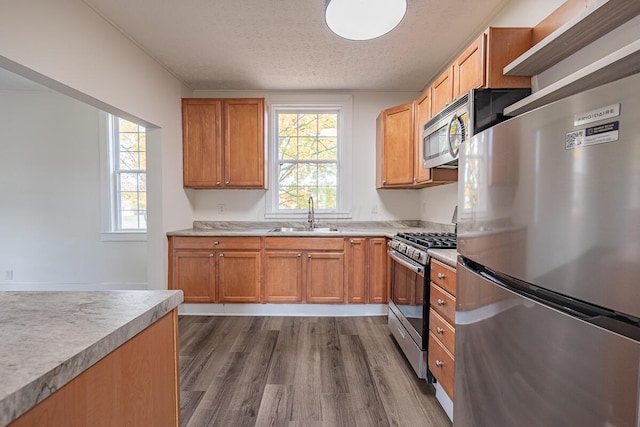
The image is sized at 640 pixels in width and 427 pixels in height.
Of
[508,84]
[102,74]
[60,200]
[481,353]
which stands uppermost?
[102,74]

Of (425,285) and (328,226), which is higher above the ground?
(328,226)

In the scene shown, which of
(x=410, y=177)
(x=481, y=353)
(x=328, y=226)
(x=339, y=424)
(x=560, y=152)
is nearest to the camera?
(x=560, y=152)

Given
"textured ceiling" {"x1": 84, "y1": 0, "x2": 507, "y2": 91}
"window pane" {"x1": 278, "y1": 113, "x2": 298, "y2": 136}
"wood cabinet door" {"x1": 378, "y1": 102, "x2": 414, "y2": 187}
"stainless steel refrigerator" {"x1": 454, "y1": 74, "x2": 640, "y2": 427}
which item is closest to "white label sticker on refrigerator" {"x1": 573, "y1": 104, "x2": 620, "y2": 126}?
"stainless steel refrigerator" {"x1": 454, "y1": 74, "x2": 640, "y2": 427}

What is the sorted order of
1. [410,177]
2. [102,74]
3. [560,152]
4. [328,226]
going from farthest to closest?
[328,226], [410,177], [102,74], [560,152]

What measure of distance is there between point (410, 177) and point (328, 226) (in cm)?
120

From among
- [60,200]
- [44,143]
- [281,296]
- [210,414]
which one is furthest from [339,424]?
[44,143]

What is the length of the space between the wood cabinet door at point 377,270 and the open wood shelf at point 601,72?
1962 mm

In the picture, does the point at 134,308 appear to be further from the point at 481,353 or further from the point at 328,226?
the point at 328,226

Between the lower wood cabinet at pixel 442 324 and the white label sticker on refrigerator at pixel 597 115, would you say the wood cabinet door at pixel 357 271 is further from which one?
the white label sticker on refrigerator at pixel 597 115

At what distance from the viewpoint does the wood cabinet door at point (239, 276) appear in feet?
9.96

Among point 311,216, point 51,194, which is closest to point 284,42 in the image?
point 311,216

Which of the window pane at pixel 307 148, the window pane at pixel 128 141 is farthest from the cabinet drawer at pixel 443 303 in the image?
the window pane at pixel 128 141

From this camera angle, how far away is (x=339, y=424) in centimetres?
157

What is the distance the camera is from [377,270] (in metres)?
3.03
